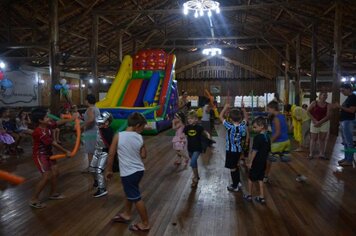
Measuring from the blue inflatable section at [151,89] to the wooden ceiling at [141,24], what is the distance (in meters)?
2.56

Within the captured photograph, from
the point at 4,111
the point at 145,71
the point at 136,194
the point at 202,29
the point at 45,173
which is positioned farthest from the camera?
the point at 202,29

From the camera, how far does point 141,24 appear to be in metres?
17.0

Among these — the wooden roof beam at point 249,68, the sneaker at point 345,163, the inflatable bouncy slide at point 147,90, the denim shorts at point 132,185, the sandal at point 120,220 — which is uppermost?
the wooden roof beam at point 249,68

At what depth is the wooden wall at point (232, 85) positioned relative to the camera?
2245 centimetres

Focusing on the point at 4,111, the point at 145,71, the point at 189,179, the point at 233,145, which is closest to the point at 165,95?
the point at 145,71

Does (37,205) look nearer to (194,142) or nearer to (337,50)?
(194,142)

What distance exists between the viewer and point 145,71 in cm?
1399

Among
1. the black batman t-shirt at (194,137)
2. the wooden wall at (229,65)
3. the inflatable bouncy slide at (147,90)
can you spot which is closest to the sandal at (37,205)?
the black batman t-shirt at (194,137)

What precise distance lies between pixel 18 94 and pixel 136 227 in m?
16.5

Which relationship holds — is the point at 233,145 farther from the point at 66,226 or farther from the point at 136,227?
the point at 66,226

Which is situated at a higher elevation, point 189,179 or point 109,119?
point 109,119

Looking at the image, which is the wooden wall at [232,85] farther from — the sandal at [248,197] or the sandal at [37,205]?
the sandal at [37,205]

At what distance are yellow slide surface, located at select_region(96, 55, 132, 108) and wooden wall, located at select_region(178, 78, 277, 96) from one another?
32.0ft

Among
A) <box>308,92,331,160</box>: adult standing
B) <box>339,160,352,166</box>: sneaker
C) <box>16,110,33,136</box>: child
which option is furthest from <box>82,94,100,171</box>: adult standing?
<box>339,160,352,166</box>: sneaker
